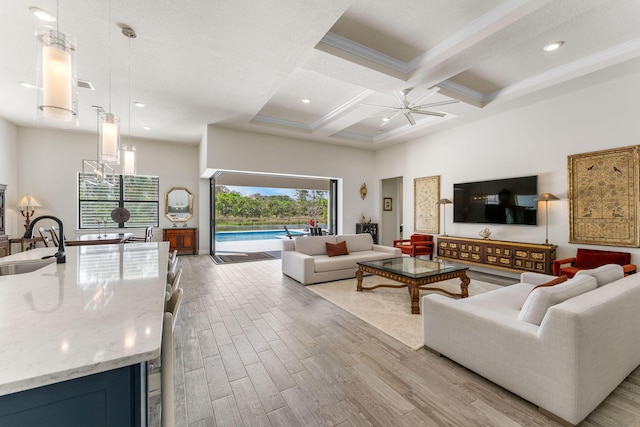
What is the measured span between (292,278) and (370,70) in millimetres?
3574

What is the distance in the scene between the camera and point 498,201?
17.6ft

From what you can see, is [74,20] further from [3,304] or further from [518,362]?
[518,362]

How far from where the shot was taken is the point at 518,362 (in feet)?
6.08

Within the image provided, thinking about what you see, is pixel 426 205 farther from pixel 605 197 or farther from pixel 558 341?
pixel 558 341

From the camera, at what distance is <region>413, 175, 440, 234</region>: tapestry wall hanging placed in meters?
6.61

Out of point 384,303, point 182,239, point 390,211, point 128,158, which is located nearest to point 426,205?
point 390,211

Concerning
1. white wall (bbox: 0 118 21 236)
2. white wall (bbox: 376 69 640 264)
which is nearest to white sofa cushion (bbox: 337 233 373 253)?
white wall (bbox: 376 69 640 264)

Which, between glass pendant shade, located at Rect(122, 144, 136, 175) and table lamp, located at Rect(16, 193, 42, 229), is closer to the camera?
glass pendant shade, located at Rect(122, 144, 136, 175)

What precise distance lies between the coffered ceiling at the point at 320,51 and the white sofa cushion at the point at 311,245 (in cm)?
255

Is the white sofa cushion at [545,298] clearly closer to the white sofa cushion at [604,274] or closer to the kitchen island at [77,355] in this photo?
the white sofa cushion at [604,274]

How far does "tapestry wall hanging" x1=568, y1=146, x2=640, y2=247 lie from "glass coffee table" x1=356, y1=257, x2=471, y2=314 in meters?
2.15

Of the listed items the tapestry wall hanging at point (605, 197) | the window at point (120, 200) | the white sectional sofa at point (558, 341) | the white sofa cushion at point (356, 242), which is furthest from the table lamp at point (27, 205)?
the tapestry wall hanging at point (605, 197)

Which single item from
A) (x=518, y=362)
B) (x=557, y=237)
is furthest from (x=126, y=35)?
(x=557, y=237)

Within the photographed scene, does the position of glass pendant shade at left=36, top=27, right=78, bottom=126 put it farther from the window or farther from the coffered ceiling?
the window
